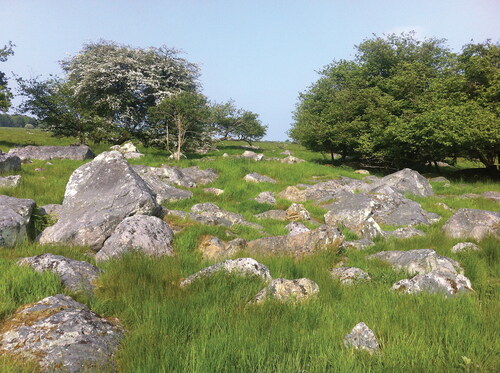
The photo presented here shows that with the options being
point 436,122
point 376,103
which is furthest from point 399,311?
point 376,103

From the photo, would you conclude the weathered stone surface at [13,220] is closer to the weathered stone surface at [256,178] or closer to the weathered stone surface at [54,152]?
the weathered stone surface at [256,178]

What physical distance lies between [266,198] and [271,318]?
488 inches

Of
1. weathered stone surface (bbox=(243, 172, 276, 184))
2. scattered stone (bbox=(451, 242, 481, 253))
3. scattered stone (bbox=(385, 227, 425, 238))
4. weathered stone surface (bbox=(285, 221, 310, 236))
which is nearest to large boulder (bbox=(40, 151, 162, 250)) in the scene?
weathered stone surface (bbox=(285, 221, 310, 236))

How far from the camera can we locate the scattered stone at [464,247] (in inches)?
334

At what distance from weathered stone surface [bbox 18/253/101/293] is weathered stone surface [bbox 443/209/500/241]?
10728 millimetres

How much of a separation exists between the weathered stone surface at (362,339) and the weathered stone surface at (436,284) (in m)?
2.06

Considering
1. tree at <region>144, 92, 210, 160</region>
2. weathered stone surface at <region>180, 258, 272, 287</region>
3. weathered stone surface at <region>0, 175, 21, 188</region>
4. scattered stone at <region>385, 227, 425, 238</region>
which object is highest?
tree at <region>144, 92, 210, 160</region>

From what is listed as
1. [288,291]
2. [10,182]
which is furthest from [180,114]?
[288,291]

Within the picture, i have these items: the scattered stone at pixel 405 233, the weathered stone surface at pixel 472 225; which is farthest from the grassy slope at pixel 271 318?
the scattered stone at pixel 405 233

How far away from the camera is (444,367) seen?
3.19m

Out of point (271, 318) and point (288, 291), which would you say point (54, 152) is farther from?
point (271, 318)

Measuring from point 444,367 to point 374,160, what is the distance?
1564 inches

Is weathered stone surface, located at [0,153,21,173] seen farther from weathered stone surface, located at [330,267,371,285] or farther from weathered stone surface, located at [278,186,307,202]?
weathered stone surface, located at [330,267,371,285]

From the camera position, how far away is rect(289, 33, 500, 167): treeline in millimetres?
25812
